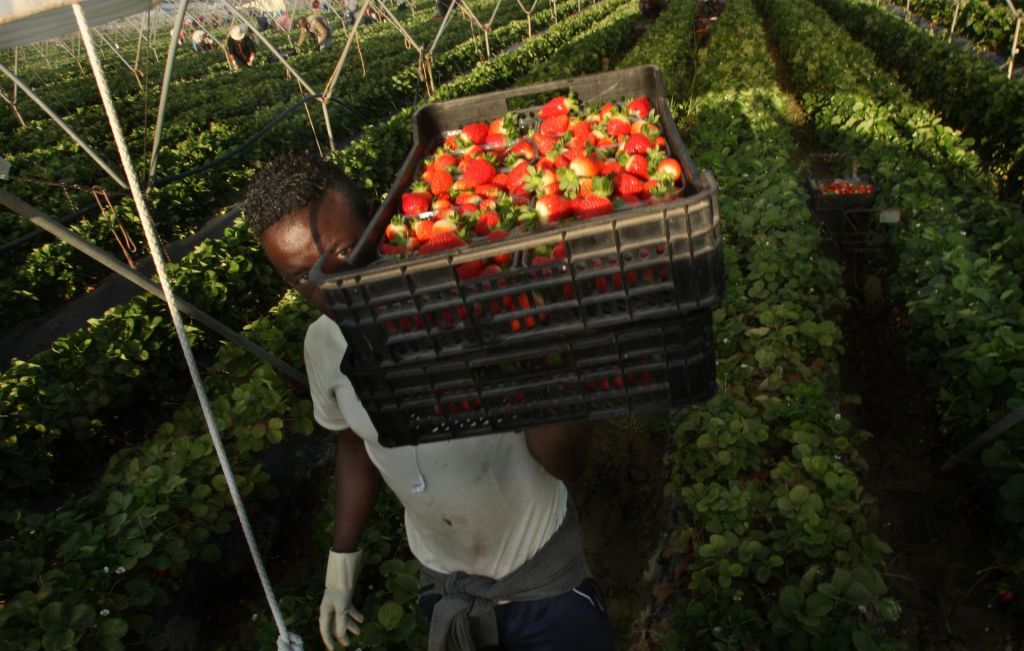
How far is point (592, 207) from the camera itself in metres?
1.57

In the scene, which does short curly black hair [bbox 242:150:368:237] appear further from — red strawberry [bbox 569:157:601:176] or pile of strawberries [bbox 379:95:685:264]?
red strawberry [bbox 569:157:601:176]

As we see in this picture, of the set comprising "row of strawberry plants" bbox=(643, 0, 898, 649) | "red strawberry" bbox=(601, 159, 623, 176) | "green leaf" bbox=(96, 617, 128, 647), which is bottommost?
"row of strawberry plants" bbox=(643, 0, 898, 649)

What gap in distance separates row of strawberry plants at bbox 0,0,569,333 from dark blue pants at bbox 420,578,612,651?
8574 mm

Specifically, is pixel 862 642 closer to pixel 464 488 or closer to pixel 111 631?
pixel 464 488

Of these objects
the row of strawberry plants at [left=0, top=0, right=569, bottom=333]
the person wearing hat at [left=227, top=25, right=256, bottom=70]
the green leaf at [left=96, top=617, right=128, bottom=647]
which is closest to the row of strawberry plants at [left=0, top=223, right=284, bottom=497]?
the green leaf at [left=96, top=617, right=128, bottom=647]

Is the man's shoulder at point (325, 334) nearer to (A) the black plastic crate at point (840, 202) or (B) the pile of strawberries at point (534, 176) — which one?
(B) the pile of strawberries at point (534, 176)

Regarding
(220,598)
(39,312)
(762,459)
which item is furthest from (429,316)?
(39,312)

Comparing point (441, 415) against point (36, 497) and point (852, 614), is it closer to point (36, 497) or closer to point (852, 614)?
point (852, 614)

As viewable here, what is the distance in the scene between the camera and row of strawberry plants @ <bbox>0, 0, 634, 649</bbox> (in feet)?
8.70

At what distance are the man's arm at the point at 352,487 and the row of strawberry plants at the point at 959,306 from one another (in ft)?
9.30

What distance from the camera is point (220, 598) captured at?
151 inches

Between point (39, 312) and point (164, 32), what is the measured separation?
202 feet

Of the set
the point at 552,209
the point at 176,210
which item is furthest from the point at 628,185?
the point at 176,210

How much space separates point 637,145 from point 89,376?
5.09 m
